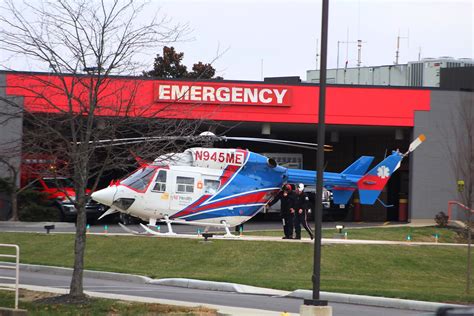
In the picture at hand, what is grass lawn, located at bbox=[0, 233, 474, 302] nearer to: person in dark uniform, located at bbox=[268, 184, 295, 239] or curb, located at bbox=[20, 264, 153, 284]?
curb, located at bbox=[20, 264, 153, 284]

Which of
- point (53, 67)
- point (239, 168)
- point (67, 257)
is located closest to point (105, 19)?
point (53, 67)

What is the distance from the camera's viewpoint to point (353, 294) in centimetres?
1858

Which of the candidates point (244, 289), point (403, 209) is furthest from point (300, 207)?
point (403, 209)

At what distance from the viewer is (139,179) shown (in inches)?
1162

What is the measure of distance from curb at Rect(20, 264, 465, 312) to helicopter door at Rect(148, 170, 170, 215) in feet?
19.9

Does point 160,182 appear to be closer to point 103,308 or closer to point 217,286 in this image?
point 217,286

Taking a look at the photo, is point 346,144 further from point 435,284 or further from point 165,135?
point 165,135

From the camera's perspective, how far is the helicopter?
29406mm

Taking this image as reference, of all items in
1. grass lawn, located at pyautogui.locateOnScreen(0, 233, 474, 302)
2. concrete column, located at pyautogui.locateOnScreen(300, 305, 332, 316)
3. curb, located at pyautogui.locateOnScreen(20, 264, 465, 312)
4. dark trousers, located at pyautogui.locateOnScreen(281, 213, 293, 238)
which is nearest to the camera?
concrete column, located at pyautogui.locateOnScreen(300, 305, 332, 316)

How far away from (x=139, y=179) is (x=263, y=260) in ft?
21.6

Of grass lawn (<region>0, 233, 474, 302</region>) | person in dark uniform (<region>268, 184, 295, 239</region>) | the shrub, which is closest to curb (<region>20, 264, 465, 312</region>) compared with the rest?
grass lawn (<region>0, 233, 474, 302</region>)

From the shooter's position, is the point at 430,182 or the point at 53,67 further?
the point at 430,182

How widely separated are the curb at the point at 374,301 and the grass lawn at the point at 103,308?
4216 millimetres

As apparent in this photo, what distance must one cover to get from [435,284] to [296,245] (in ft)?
16.5
